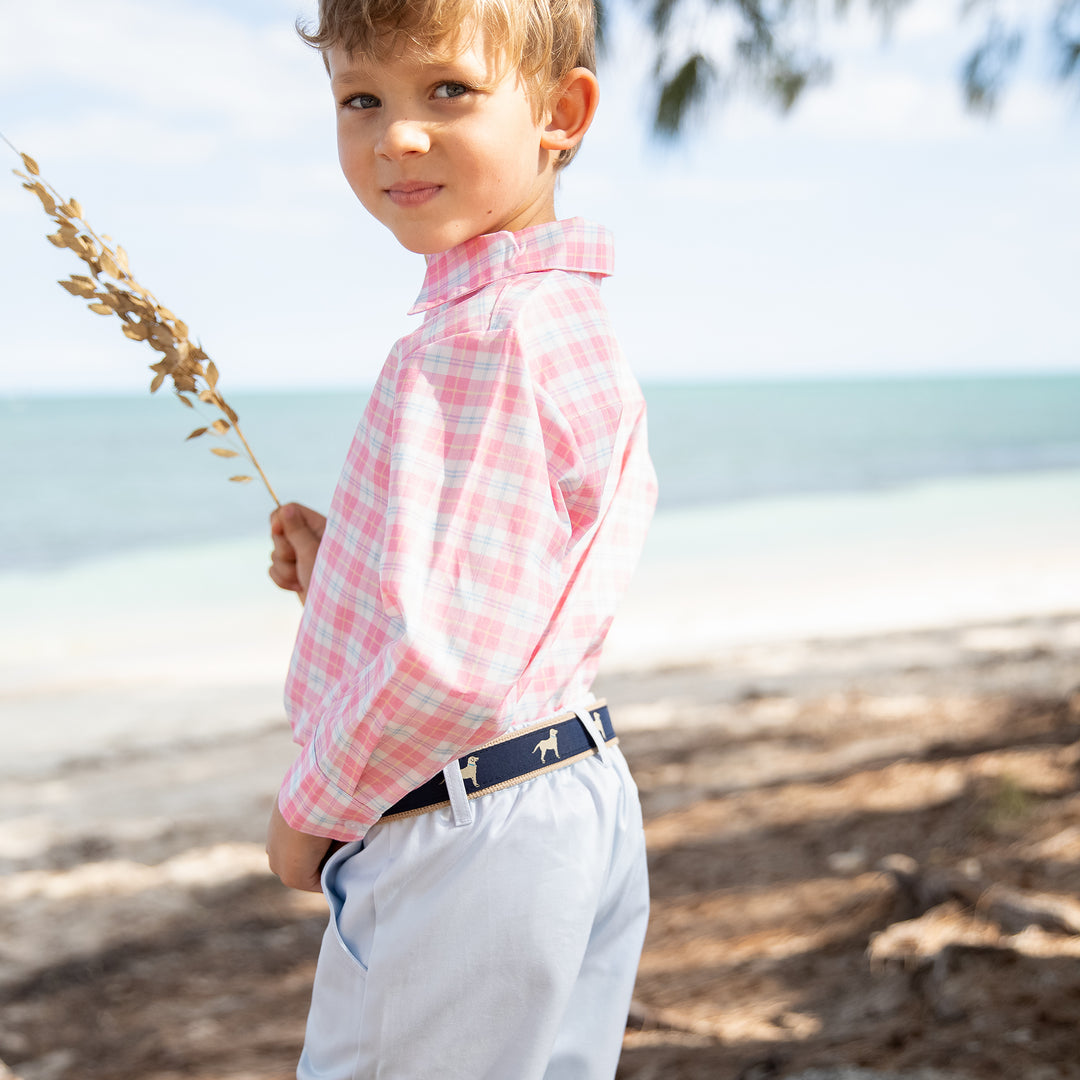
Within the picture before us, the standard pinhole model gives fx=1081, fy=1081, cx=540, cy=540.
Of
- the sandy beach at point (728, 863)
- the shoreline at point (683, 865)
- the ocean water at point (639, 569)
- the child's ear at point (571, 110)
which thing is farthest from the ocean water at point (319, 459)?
the child's ear at point (571, 110)

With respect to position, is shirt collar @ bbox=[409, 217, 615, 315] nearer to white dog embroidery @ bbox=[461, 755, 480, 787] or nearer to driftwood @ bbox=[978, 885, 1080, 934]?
white dog embroidery @ bbox=[461, 755, 480, 787]

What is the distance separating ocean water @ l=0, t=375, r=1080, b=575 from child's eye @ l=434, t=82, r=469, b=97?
11.0m

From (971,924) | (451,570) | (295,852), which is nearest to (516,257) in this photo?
(451,570)

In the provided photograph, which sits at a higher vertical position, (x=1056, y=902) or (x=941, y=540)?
(x=1056, y=902)

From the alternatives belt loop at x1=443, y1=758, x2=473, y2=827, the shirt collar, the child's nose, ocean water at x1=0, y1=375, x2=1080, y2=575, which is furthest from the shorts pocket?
ocean water at x1=0, y1=375, x2=1080, y2=575

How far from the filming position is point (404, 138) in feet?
3.51

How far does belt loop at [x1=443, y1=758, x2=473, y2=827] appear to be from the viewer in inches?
42.5

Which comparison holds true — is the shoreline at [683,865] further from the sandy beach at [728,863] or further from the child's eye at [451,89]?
the child's eye at [451,89]

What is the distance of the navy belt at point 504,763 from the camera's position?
109cm

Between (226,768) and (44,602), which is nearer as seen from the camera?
(226,768)

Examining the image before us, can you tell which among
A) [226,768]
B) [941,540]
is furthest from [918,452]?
[226,768]

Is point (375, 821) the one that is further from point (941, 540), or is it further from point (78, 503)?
point (78, 503)

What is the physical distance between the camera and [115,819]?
4031 mm

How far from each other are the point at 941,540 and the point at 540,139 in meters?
11.3
